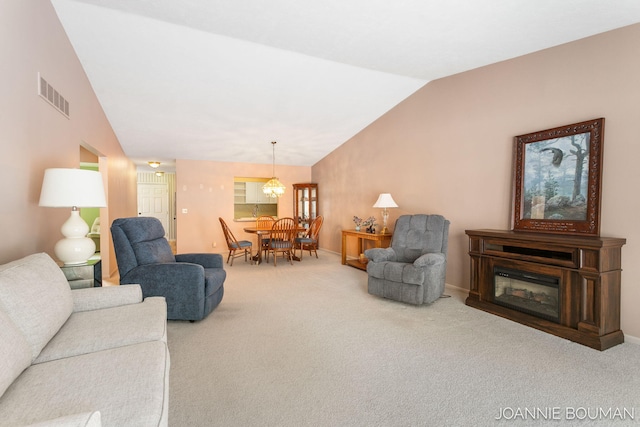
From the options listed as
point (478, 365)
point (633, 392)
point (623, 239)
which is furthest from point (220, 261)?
point (623, 239)

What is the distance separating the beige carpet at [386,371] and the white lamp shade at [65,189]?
1364 millimetres

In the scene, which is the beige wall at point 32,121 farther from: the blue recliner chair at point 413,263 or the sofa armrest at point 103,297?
the blue recliner chair at point 413,263

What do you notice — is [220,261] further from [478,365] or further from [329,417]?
[478,365]

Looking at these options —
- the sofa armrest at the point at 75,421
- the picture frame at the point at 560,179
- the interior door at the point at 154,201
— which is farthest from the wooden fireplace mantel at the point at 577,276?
the interior door at the point at 154,201

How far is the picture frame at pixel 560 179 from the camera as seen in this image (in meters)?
2.82

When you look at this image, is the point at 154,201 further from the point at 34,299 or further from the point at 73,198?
the point at 34,299

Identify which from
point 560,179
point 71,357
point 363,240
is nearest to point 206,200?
point 363,240

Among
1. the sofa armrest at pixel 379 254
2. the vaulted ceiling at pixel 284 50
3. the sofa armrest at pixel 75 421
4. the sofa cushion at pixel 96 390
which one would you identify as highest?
the vaulted ceiling at pixel 284 50

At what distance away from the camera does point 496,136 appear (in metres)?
3.68

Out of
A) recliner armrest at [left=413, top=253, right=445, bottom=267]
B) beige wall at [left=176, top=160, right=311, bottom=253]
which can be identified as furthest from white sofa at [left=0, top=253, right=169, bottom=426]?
beige wall at [left=176, top=160, right=311, bottom=253]

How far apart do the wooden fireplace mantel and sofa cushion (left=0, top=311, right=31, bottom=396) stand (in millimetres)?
3608

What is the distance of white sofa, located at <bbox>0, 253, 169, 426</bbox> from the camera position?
3.39 ft

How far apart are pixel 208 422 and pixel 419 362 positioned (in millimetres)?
1477

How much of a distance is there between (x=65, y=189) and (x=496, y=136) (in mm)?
4290
